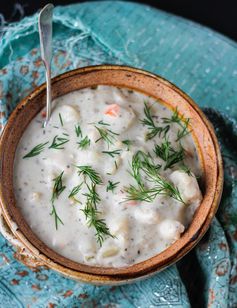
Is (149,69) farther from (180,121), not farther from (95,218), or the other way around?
(95,218)

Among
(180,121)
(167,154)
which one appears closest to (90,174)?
(167,154)

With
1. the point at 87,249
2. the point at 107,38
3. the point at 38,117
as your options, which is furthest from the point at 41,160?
the point at 107,38

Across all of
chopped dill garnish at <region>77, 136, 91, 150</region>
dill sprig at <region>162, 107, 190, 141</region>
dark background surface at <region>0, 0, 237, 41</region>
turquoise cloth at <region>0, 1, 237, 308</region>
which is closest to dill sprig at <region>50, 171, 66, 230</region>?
chopped dill garnish at <region>77, 136, 91, 150</region>

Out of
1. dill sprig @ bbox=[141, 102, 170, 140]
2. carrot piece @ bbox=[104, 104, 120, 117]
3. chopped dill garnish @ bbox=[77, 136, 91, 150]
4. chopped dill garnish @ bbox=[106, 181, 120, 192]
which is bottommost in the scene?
chopped dill garnish @ bbox=[106, 181, 120, 192]

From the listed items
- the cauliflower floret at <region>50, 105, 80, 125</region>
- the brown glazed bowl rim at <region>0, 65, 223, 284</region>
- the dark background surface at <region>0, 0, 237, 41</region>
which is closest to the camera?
the brown glazed bowl rim at <region>0, 65, 223, 284</region>

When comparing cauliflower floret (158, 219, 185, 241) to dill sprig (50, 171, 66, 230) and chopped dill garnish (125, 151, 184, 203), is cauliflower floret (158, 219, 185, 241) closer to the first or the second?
chopped dill garnish (125, 151, 184, 203)

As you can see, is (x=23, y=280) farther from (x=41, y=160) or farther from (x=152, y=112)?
(x=152, y=112)
